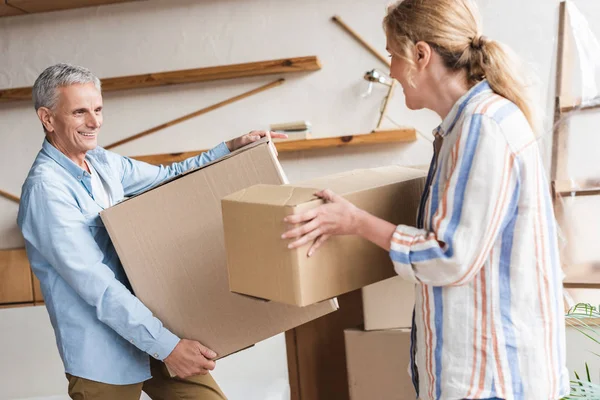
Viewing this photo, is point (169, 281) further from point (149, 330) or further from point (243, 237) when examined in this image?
point (243, 237)

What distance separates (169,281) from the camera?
1419 mm

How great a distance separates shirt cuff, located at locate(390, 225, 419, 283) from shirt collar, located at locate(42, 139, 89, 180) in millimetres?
852

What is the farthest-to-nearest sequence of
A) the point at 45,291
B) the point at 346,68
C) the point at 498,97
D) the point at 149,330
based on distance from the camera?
the point at 346,68 < the point at 45,291 < the point at 149,330 < the point at 498,97

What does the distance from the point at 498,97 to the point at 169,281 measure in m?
0.79

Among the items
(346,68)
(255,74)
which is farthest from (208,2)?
(346,68)

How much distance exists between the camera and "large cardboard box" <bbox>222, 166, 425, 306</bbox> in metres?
1.03

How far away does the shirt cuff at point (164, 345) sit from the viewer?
1416 mm

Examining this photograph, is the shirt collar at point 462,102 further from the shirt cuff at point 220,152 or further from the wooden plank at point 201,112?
the wooden plank at point 201,112

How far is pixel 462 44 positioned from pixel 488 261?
0.36 metres

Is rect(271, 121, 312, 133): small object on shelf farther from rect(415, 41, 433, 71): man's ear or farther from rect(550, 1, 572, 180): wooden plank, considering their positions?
rect(415, 41, 433, 71): man's ear

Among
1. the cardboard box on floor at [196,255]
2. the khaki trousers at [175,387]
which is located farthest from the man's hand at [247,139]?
the khaki trousers at [175,387]

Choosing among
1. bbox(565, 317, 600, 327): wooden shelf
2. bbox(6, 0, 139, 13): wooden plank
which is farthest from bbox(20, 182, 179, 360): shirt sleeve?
bbox(6, 0, 139, 13): wooden plank

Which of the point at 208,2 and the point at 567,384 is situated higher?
the point at 208,2

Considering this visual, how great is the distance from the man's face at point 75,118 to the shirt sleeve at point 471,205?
2.99 ft
